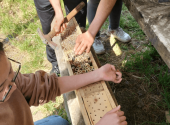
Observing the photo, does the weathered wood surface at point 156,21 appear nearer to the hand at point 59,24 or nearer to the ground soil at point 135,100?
the hand at point 59,24

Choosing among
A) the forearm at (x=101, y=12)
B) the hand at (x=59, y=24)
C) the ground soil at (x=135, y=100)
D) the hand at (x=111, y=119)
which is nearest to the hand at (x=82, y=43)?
the forearm at (x=101, y=12)

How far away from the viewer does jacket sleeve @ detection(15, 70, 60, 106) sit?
132cm

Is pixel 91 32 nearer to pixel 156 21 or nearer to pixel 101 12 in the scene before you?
pixel 101 12

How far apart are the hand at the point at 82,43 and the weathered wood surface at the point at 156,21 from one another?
0.60 meters

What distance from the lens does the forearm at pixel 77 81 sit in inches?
57.0

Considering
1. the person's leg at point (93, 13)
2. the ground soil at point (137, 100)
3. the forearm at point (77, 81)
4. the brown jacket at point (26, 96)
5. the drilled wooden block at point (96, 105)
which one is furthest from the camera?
the person's leg at point (93, 13)

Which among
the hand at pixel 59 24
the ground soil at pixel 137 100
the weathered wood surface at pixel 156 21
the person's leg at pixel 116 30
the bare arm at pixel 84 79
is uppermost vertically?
the hand at pixel 59 24

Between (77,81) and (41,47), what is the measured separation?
2.28 metres

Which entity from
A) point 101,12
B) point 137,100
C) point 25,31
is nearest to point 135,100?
point 137,100

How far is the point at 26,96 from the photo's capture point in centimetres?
135

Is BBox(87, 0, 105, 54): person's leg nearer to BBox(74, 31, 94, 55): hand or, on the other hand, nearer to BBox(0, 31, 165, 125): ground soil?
BBox(0, 31, 165, 125): ground soil

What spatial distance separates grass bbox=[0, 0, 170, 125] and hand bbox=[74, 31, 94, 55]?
4.10ft

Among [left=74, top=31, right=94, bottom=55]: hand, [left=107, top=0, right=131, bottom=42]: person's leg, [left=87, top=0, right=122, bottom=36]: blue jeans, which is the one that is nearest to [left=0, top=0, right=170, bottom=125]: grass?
[left=107, top=0, right=131, bottom=42]: person's leg

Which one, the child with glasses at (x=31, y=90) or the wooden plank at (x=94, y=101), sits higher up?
the child with glasses at (x=31, y=90)
